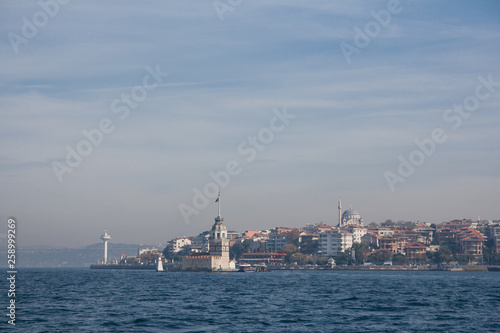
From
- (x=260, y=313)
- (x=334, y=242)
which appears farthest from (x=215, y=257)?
(x=260, y=313)

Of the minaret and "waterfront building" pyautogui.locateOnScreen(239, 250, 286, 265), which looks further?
"waterfront building" pyautogui.locateOnScreen(239, 250, 286, 265)

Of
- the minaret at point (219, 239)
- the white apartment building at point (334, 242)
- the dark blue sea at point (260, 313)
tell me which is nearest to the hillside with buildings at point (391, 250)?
the white apartment building at point (334, 242)

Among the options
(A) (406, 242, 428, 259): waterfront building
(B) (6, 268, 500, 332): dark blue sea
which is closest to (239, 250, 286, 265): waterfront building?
(A) (406, 242, 428, 259): waterfront building

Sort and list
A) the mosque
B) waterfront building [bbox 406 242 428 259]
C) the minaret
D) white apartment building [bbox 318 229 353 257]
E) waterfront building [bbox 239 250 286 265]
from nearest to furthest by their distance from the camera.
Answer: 1. the mosque
2. the minaret
3. waterfront building [bbox 406 242 428 259]
4. white apartment building [bbox 318 229 353 257]
5. waterfront building [bbox 239 250 286 265]

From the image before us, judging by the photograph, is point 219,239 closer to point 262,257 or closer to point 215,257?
point 215,257

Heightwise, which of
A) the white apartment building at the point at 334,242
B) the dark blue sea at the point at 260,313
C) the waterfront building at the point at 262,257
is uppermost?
the white apartment building at the point at 334,242

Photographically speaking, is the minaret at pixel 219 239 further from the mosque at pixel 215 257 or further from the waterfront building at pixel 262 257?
the waterfront building at pixel 262 257

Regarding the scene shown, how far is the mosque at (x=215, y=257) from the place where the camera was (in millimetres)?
143250

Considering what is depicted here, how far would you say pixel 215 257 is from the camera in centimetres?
14362

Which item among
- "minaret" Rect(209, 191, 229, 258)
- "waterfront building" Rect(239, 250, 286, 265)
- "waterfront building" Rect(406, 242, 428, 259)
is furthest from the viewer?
"waterfront building" Rect(239, 250, 286, 265)

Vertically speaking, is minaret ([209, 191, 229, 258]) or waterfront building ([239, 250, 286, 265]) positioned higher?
minaret ([209, 191, 229, 258])

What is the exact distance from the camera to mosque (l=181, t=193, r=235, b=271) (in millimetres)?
143250

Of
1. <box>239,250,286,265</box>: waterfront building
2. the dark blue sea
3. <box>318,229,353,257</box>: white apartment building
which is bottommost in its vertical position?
the dark blue sea

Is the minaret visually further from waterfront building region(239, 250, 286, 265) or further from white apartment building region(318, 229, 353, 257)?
white apartment building region(318, 229, 353, 257)
